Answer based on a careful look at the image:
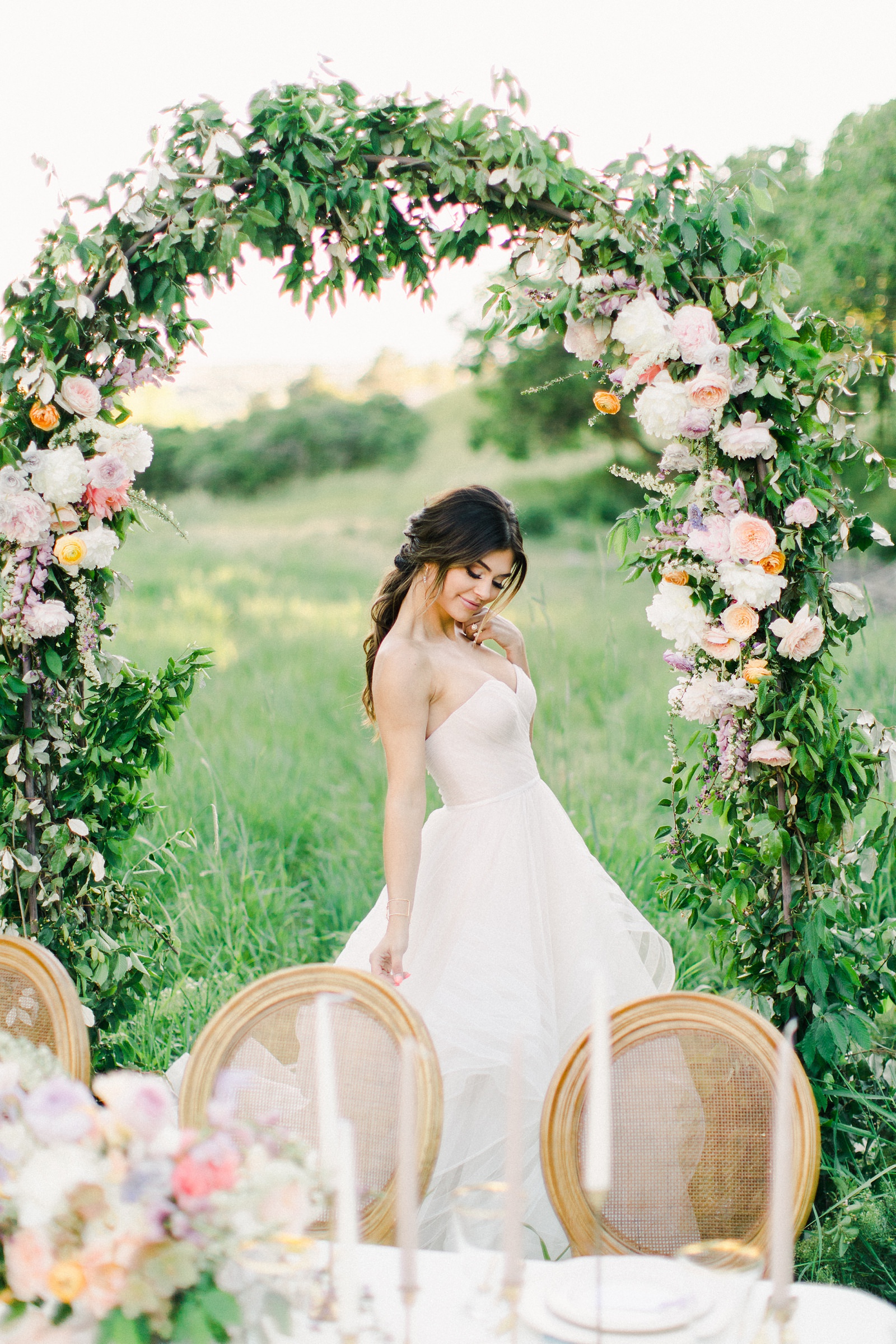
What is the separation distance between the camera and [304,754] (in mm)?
5379

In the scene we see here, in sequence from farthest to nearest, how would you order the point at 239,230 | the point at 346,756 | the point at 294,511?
the point at 294,511 → the point at 346,756 → the point at 239,230

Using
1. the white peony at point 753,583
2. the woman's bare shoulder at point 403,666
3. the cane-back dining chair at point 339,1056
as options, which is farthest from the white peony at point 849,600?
the cane-back dining chair at point 339,1056

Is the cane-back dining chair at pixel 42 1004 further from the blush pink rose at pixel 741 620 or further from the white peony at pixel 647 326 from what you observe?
the white peony at pixel 647 326

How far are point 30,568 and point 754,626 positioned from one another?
1.76 m

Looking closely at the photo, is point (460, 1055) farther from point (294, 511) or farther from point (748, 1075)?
point (294, 511)

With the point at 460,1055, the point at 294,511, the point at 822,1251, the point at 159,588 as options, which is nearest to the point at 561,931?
the point at 460,1055

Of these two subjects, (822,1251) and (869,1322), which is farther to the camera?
(822,1251)

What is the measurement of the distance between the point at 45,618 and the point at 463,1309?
185 centimetres

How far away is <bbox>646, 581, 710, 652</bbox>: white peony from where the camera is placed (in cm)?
240

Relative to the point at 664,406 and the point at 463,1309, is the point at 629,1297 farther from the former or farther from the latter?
the point at 664,406

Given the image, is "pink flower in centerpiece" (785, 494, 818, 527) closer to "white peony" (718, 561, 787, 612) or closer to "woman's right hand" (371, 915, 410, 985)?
"white peony" (718, 561, 787, 612)

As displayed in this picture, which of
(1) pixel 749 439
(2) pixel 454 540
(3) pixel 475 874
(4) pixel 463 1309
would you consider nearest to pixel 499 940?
(3) pixel 475 874

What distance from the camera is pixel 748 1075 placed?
5.49ft

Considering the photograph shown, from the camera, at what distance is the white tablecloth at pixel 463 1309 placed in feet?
4.03
